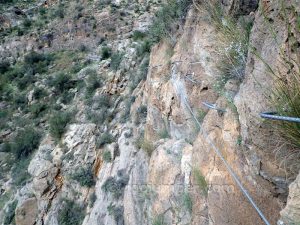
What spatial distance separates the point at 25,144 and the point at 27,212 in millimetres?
3624

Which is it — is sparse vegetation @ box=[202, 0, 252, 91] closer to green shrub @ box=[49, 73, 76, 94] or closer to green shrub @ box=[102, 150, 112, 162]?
green shrub @ box=[102, 150, 112, 162]

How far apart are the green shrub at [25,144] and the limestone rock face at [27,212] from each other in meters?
3.15

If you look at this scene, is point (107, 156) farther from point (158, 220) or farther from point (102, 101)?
point (158, 220)

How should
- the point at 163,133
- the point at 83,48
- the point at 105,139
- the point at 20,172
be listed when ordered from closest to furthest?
the point at 163,133, the point at 105,139, the point at 20,172, the point at 83,48

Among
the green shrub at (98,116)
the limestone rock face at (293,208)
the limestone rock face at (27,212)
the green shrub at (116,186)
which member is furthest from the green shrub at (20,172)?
the limestone rock face at (293,208)

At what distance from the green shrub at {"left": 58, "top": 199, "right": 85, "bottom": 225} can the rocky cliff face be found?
28mm

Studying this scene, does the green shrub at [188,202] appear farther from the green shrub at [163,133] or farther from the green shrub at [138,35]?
the green shrub at [138,35]

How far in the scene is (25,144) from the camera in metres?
11.8

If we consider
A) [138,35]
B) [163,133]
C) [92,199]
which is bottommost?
[92,199]

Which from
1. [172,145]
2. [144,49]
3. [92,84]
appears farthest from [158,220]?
[92,84]

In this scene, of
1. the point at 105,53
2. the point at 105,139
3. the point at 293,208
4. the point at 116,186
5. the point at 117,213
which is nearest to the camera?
the point at 293,208

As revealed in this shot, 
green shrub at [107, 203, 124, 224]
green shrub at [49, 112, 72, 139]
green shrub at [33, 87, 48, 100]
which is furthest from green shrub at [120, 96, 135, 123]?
green shrub at [33, 87, 48, 100]

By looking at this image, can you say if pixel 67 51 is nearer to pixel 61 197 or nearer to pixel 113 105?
pixel 113 105

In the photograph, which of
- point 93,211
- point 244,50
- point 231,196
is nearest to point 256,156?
point 231,196
